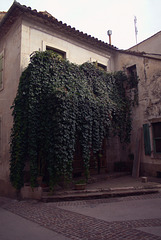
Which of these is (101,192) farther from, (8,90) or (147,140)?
(8,90)

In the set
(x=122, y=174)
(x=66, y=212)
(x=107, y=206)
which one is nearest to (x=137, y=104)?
(x=122, y=174)

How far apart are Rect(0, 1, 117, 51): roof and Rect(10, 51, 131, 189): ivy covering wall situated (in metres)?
1.95

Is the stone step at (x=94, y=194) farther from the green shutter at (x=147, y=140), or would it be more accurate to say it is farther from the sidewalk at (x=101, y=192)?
the green shutter at (x=147, y=140)

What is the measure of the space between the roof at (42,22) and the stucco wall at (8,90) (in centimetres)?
29

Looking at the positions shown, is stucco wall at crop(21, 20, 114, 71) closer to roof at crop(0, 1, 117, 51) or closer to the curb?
roof at crop(0, 1, 117, 51)

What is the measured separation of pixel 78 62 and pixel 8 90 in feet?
11.9

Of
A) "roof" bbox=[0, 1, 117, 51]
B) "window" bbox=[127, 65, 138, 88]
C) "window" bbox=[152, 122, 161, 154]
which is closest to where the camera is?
"roof" bbox=[0, 1, 117, 51]

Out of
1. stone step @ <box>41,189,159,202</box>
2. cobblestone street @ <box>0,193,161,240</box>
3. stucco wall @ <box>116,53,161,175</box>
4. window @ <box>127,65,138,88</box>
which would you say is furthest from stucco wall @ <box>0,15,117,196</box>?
stucco wall @ <box>116,53,161,175</box>

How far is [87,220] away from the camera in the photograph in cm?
457

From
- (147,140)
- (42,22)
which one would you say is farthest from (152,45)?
(42,22)

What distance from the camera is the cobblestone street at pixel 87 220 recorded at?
12.2 feet

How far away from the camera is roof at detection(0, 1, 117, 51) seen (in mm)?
7952

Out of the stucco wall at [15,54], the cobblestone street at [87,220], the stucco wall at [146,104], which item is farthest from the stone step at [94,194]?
the stucco wall at [146,104]

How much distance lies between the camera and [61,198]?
648 cm
